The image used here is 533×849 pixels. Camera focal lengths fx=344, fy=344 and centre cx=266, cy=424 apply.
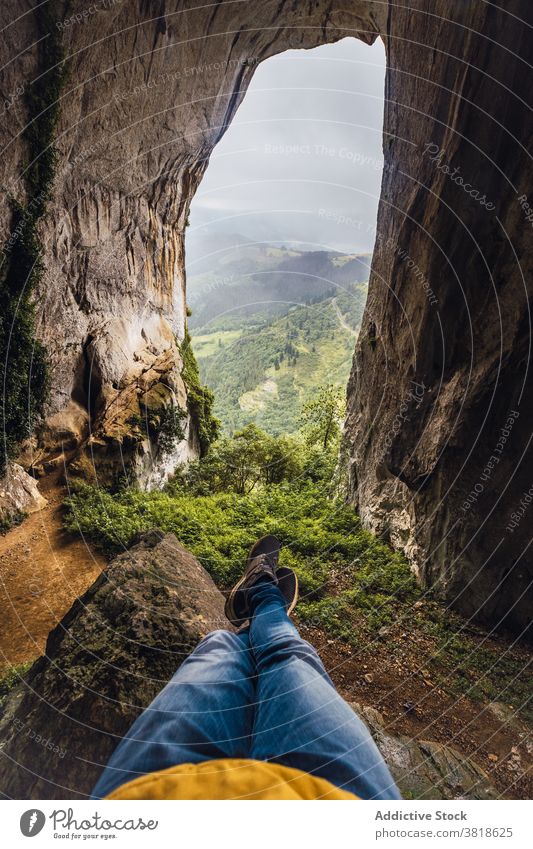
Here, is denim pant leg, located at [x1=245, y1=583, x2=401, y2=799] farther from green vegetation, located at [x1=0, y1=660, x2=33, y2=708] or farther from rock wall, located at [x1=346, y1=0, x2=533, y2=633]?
rock wall, located at [x1=346, y1=0, x2=533, y2=633]

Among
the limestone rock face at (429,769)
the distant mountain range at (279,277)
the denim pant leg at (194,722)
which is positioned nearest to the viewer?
the denim pant leg at (194,722)

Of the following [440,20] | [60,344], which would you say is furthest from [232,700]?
[60,344]

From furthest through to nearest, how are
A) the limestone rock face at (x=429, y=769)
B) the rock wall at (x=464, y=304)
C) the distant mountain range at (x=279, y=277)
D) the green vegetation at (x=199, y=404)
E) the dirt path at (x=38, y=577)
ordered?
1. the distant mountain range at (x=279, y=277)
2. the green vegetation at (x=199, y=404)
3. the dirt path at (x=38, y=577)
4. the rock wall at (x=464, y=304)
5. the limestone rock face at (x=429, y=769)

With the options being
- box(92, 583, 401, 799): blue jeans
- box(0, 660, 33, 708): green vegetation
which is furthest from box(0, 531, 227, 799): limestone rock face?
box(92, 583, 401, 799): blue jeans

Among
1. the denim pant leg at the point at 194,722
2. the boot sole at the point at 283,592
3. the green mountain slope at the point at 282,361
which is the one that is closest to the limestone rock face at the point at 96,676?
the boot sole at the point at 283,592

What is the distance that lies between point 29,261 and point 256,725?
13103 millimetres

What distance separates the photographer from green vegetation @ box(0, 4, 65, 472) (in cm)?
940

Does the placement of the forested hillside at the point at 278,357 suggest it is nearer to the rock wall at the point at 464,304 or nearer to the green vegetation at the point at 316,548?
the green vegetation at the point at 316,548

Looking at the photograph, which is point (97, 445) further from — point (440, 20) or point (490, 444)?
point (440, 20)

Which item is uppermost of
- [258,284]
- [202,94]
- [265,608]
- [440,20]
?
[258,284]

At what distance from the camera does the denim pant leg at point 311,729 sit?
187 cm
